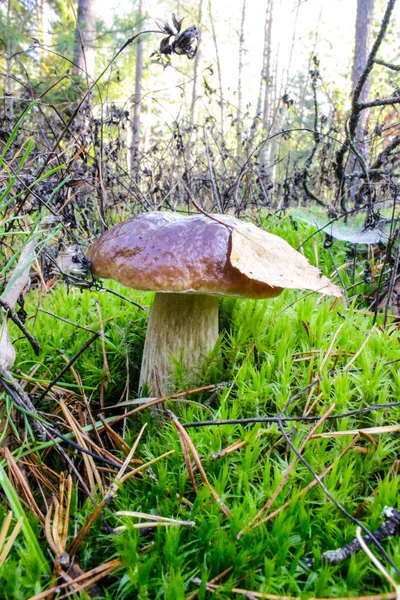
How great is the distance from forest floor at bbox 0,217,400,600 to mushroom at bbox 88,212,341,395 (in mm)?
157

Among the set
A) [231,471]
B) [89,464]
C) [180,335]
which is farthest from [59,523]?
[180,335]

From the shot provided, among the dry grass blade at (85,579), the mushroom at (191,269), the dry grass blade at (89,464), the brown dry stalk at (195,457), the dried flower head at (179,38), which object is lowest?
the dry grass blade at (85,579)

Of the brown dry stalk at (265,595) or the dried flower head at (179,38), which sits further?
the dried flower head at (179,38)

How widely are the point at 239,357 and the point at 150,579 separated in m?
1.01

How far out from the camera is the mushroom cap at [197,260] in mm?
1531

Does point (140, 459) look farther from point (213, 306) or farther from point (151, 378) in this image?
point (213, 306)

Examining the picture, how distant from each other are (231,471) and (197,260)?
2.55 feet

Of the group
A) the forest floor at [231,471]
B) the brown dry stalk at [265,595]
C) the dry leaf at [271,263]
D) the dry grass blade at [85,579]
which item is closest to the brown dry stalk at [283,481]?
the forest floor at [231,471]

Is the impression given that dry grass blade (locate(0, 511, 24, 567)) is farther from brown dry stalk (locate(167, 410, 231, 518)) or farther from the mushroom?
the mushroom

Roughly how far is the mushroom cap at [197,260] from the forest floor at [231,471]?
409 millimetres

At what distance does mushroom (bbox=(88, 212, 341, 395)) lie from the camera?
154 centimetres

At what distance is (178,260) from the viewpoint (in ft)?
5.05

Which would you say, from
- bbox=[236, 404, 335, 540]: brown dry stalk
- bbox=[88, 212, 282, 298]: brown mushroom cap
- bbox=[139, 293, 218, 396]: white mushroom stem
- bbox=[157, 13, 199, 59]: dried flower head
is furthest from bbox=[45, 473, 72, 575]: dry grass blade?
bbox=[157, 13, 199, 59]: dried flower head

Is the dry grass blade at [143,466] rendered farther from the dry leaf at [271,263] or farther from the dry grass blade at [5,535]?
the dry leaf at [271,263]
